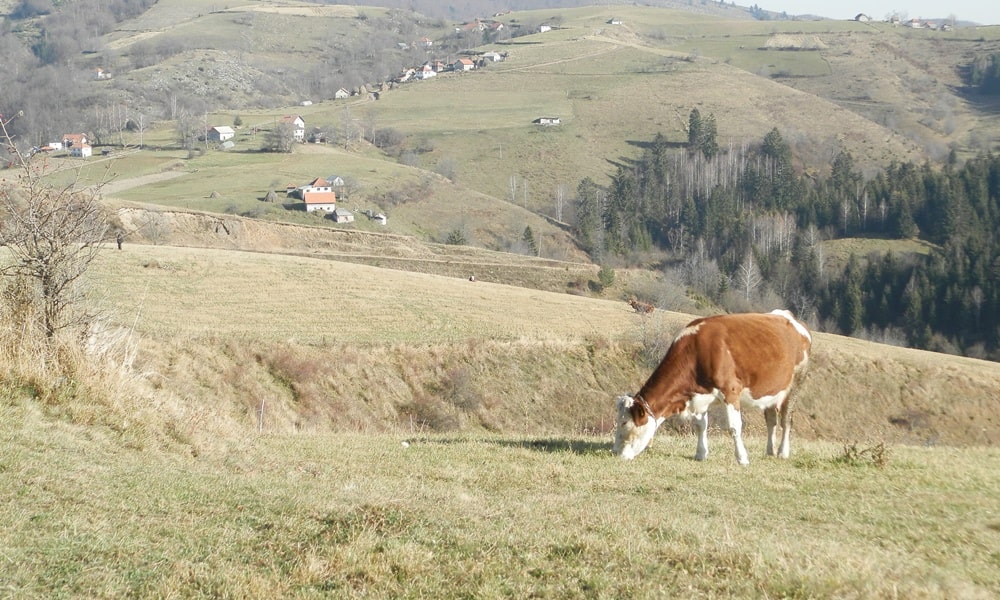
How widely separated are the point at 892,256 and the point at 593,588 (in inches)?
4899

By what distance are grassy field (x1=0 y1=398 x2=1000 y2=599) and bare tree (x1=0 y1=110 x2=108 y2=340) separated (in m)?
2.22

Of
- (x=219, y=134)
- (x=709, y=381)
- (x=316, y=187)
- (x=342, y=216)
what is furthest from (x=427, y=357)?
(x=219, y=134)

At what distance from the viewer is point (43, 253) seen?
12977mm

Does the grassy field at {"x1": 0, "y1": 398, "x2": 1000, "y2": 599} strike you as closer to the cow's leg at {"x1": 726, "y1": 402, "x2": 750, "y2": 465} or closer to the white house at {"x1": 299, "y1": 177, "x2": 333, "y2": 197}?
the cow's leg at {"x1": 726, "y1": 402, "x2": 750, "y2": 465}

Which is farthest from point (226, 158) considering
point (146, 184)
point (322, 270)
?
point (322, 270)

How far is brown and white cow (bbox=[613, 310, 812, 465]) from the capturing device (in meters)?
13.4

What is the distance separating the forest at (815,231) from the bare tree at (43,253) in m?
96.3

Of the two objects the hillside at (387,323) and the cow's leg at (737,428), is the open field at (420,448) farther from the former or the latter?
the cow's leg at (737,428)

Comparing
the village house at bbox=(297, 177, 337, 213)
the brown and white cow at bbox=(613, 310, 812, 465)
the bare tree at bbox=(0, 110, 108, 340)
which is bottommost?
the village house at bbox=(297, 177, 337, 213)

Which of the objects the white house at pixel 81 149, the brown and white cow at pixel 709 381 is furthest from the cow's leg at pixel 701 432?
the white house at pixel 81 149

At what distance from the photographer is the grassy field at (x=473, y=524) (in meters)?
6.51

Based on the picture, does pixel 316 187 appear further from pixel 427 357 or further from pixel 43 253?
pixel 43 253

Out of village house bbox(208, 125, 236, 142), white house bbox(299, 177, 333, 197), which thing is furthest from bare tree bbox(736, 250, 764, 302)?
village house bbox(208, 125, 236, 142)

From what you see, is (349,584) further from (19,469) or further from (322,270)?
(322,270)
